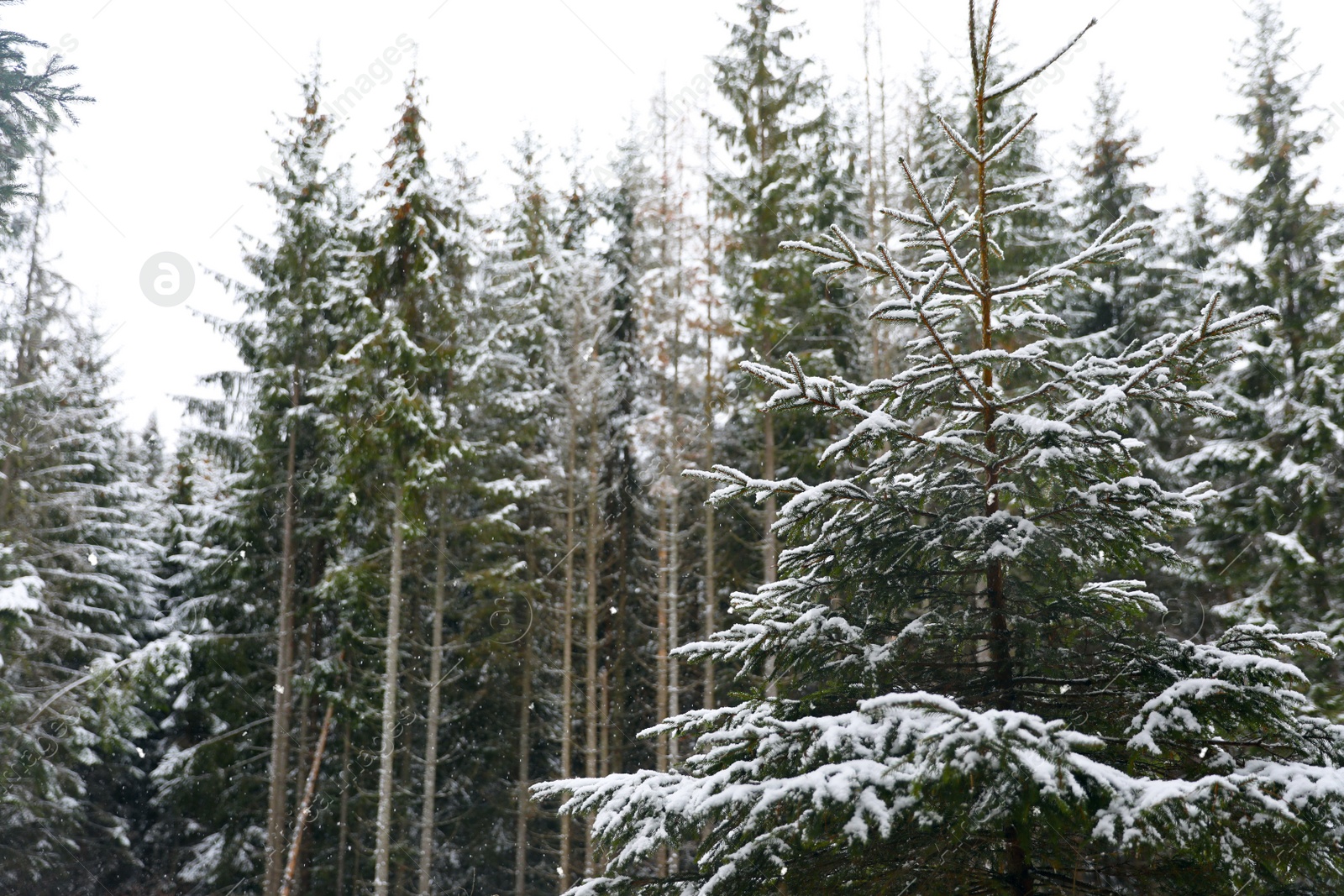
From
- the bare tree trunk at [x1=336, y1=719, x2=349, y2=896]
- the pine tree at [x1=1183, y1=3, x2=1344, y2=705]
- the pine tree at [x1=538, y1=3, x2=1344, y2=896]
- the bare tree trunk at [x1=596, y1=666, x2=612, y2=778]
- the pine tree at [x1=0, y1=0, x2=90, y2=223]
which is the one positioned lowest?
the bare tree trunk at [x1=336, y1=719, x2=349, y2=896]

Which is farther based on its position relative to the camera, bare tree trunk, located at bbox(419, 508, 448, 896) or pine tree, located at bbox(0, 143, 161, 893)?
bare tree trunk, located at bbox(419, 508, 448, 896)

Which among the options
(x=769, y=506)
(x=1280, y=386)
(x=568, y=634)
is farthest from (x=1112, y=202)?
(x=568, y=634)

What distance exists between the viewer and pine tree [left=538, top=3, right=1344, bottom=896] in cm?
302

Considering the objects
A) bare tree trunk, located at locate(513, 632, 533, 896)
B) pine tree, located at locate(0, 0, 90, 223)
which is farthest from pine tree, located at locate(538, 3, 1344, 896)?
bare tree trunk, located at locate(513, 632, 533, 896)

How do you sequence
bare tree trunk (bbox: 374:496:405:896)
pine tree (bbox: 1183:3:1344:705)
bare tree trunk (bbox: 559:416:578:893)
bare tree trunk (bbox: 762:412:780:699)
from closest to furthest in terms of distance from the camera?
1. pine tree (bbox: 1183:3:1344:705)
2. bare tree trunk (bbox: 374:496:405:896)
3. bare tree trunk (bbox: 762:412:780:699)
4. bare tree trunk (bbox: 559:416:578:893)

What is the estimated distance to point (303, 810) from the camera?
1579cm

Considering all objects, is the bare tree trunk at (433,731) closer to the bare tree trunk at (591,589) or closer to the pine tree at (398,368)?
the pine tree at (398,368)

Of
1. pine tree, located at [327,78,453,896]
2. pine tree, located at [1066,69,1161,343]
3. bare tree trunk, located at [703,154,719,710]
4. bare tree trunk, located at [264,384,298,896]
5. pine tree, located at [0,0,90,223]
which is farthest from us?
pine tree, located at [1066,69,1161,343]

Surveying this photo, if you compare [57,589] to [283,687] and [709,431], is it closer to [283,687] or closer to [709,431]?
[283,687]

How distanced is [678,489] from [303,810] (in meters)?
9.47

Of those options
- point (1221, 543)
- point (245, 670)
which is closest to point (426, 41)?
point (245, 670)

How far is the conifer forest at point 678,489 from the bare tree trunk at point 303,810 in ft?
1.00

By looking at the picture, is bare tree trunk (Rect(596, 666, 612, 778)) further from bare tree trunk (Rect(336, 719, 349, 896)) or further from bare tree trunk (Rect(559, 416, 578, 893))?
bare tree trunk (Rect(336, 719, 349, 896))

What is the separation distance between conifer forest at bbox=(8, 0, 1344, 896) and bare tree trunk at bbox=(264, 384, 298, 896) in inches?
4.4
